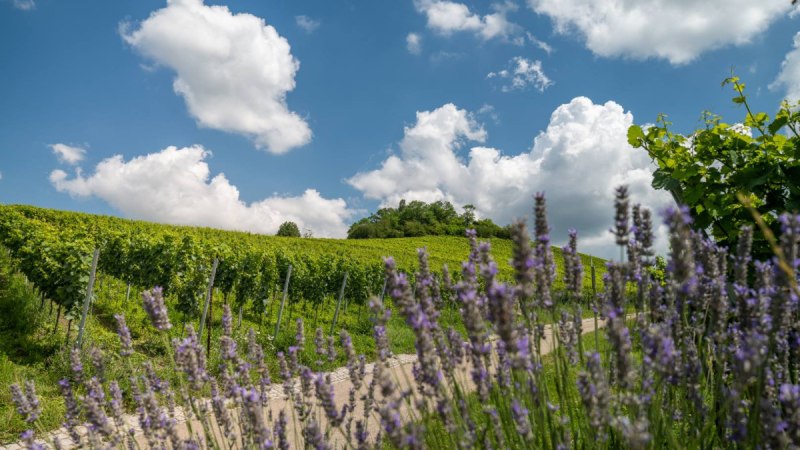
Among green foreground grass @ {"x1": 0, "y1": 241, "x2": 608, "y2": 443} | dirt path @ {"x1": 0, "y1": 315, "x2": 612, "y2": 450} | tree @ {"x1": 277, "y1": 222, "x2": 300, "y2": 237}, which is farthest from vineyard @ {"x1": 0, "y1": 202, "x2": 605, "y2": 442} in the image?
tree @ {"x1": 277, "y1": 222, "x2": 300, "y2": 237}

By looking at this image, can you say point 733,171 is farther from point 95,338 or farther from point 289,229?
point 289,229

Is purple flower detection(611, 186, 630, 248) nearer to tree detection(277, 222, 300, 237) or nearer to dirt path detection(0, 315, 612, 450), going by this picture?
dirt path detection(0, 315, 612, 450)

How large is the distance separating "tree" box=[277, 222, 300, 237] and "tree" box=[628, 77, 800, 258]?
2719 inches

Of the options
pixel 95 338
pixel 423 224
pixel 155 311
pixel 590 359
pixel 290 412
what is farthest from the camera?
pixel 423 224

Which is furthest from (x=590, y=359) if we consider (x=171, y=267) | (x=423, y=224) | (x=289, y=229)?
(x=289, y=229)

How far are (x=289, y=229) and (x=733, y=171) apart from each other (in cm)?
7057

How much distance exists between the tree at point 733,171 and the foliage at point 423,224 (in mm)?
51165

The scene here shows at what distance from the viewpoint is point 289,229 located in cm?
7181

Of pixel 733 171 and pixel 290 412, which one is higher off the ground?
pixel 733 171

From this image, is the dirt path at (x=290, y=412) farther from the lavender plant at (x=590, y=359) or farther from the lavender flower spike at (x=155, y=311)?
the lavender flower spike at (x=155, y=311)

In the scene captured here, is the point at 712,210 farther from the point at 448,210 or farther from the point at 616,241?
the point at 448,210

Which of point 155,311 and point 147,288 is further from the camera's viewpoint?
point 147,288

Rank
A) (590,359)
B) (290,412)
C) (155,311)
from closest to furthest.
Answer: (590,359)
(155,311)
(290,412)

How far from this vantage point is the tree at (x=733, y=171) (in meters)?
3.46
